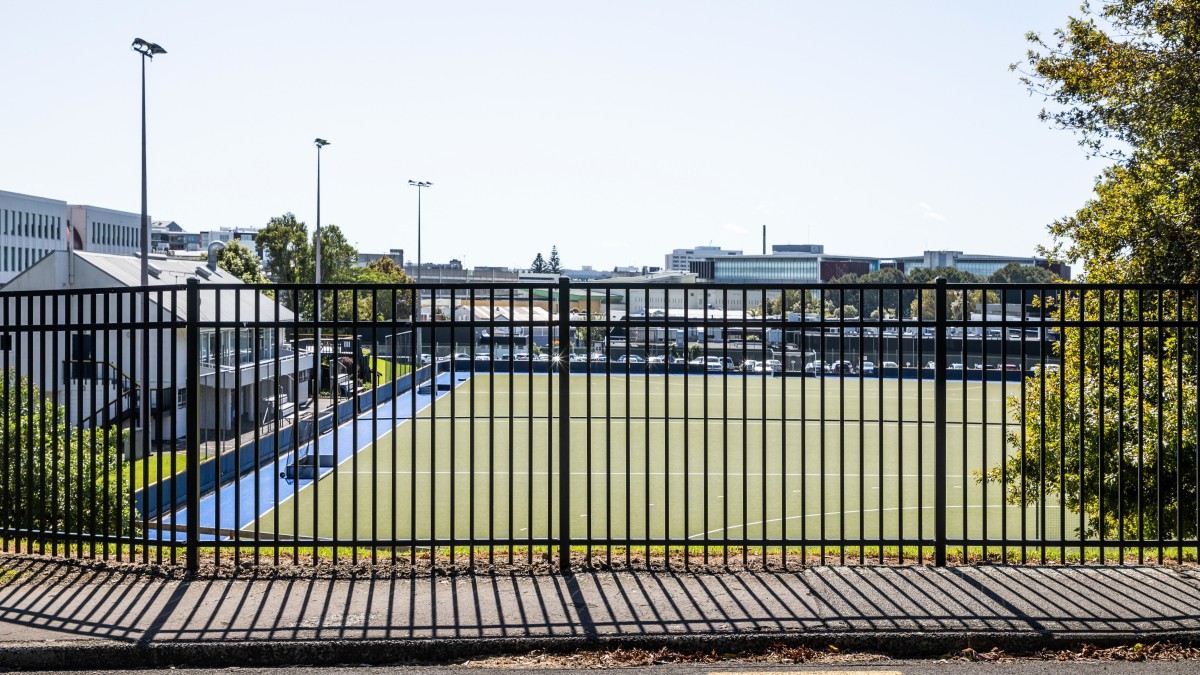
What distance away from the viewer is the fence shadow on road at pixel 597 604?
577cm

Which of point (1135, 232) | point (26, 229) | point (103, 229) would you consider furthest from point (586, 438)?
point (103, 229)

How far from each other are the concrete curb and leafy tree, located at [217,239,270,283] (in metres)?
81.8

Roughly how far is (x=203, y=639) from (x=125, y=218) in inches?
4679

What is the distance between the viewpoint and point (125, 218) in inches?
4493

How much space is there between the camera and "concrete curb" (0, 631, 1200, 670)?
18.0 feet

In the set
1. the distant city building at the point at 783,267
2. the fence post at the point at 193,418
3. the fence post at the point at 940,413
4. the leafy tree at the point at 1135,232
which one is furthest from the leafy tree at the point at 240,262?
the distant city building at the point at 783,267

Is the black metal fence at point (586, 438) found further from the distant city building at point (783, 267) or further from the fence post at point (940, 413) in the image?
the distant city building at point (783, 267)

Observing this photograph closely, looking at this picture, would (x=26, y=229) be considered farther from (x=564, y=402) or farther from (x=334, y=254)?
(x=564, y=402)

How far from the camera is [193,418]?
6621mm

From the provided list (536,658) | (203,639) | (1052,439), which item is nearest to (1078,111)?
(1052,439)

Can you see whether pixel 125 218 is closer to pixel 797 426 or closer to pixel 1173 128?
pixel 797 426

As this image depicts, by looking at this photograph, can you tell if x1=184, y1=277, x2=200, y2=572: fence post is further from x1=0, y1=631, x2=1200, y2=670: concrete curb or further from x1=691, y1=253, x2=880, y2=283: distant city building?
x1=691, y1=253, x2=880, y2=283: distant city building

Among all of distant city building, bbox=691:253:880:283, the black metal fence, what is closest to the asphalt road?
the black metal fence

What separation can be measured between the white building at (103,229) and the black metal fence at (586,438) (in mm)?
35469
